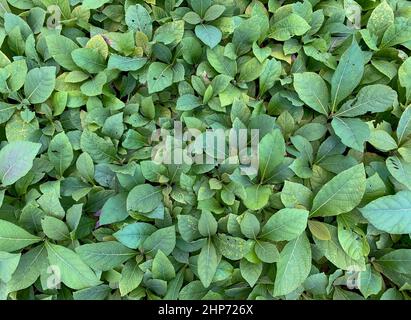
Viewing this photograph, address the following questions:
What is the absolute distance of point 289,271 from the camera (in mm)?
1242

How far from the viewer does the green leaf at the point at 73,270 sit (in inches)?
49.9

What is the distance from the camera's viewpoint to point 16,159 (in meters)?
1.31

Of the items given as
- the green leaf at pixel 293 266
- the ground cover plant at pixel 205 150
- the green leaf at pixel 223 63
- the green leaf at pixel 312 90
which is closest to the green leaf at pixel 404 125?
the ground cover plant at pixel 205 150

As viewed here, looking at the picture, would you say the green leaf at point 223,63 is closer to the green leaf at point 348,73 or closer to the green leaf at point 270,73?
the green leaf at point 270,73

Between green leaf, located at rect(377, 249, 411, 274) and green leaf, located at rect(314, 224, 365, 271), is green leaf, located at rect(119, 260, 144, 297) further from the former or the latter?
green leaf, located at rect(377, 249, 411, 274)

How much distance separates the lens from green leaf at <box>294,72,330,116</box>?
1.38 m

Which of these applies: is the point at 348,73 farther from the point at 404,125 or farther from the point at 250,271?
the point at 250,271

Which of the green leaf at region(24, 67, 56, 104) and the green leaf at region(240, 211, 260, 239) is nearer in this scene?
the green leaf at region(240, 211, 260, 239)

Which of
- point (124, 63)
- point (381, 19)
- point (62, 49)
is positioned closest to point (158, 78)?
point (124, 63)

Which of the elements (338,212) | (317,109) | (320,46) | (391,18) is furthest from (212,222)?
(391,18)

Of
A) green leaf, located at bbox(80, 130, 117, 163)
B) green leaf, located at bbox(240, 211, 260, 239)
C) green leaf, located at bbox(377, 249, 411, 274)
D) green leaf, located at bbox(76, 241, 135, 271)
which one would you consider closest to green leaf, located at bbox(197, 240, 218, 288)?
green leaf, located at bbox(240, 211, 260, 239)

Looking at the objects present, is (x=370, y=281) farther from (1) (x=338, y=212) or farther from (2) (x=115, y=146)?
(2) (x=115, y=146)

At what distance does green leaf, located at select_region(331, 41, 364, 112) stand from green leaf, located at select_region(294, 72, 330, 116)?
0.04 m

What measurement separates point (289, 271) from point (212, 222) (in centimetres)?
27
